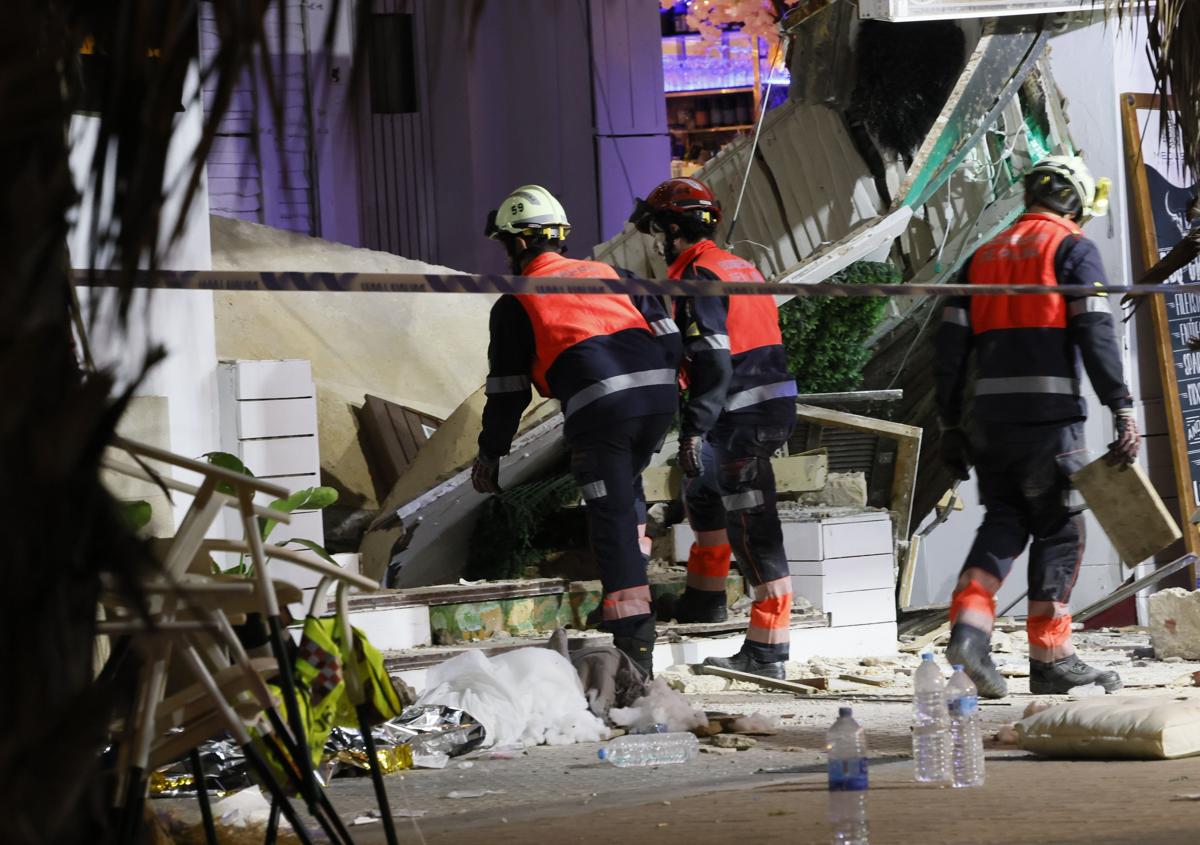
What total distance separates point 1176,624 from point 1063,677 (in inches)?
70.9

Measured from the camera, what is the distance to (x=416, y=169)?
17484mm

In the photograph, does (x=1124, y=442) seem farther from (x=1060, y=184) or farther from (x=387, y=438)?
(x=387, y=438)

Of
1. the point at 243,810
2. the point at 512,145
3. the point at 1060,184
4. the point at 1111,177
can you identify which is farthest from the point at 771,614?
the point at 512,145

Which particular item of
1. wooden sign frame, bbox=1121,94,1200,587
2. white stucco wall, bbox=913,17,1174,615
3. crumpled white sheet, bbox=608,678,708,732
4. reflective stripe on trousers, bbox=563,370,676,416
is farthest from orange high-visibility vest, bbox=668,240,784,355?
white stucco wall, bbox=913,17,1174,615

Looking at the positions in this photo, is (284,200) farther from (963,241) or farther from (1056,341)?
(1056,341)

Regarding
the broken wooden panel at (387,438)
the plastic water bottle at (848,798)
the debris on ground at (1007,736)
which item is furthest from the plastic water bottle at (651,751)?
the broken wooden panel at (387,438)

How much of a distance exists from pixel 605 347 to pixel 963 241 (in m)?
5.08

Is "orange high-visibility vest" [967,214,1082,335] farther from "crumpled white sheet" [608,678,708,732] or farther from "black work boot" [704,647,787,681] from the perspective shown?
"crumpled white sheet" [608,678,708,732]

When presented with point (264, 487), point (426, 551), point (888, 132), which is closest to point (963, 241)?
point (888, 132)

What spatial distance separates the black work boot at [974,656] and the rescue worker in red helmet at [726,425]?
35.2 inches

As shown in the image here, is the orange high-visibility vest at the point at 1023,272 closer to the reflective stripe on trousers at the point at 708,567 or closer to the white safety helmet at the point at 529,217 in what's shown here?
the white safety helmet at the point at 529,217

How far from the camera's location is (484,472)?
23.1 feet

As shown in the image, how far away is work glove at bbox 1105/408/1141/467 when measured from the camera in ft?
21.5

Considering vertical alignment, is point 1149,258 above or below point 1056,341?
above
